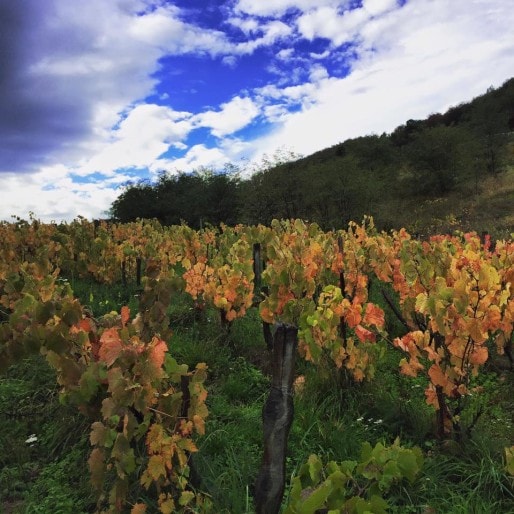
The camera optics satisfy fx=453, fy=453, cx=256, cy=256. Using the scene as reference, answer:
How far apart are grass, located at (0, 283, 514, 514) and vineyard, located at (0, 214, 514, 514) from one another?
17 mm

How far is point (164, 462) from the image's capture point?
2.27 metres

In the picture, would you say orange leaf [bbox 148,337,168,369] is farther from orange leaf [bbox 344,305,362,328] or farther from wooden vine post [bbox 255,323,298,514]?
orange leaf [bbox 344,305,362,328]

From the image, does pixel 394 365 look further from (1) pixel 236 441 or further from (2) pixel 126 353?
(2) pixel 126 353

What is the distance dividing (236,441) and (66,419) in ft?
4.87

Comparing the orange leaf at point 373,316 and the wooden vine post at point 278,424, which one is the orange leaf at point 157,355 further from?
the orange leaf at point 373,316

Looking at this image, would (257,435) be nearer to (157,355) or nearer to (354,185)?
(157,355)

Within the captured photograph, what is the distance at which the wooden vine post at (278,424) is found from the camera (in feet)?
6.13

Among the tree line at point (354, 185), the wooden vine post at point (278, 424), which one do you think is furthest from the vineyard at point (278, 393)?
the tree line at point (354, 185)

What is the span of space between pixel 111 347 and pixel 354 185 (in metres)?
33.9

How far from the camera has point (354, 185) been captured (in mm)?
34531

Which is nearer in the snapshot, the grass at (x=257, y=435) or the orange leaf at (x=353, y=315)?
the grass at (x=257, y=435)

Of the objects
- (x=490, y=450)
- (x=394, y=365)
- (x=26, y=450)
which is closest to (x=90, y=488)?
(x=26, y=450)

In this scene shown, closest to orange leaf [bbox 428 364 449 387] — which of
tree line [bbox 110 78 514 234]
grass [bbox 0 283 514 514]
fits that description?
grass [bbox 0 283 514 514]

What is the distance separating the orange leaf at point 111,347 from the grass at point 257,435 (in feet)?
2.96
